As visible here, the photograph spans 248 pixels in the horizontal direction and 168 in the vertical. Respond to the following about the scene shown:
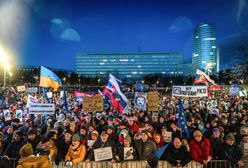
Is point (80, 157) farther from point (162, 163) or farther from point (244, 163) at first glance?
point (244, 163)

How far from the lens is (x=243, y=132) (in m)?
8.02

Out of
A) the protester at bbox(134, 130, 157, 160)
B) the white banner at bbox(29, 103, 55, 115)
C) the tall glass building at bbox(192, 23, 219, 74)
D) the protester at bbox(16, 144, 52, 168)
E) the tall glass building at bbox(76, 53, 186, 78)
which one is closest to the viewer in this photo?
the protester at bbox(16, 144, 52, 168)

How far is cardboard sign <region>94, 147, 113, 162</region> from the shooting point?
21.3ft

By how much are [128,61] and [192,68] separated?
35.6 m

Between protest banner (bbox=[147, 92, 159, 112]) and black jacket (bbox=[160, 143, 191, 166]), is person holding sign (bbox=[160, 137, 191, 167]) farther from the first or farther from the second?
protest banner (bbox=[147, 92, 159, 112])

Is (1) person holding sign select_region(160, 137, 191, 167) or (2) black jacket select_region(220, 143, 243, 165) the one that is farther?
(2) black jacket select_region(220, 143, 243, 165)

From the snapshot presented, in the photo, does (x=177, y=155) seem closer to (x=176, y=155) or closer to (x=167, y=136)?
(x=176, y=155)

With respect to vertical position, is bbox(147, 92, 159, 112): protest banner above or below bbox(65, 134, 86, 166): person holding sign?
above

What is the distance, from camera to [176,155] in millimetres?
6457

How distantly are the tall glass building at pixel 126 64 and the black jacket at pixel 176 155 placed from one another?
145m

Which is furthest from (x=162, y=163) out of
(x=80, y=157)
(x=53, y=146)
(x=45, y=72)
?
(x=45, y=72)

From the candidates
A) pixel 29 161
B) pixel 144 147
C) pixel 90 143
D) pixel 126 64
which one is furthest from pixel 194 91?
pixel 126 64

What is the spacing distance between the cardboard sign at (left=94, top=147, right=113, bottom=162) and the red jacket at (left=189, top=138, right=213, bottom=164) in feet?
6.34

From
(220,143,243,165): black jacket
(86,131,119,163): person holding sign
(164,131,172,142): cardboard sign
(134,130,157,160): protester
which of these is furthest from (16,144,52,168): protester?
(164,131,172,142): cardboard sign
